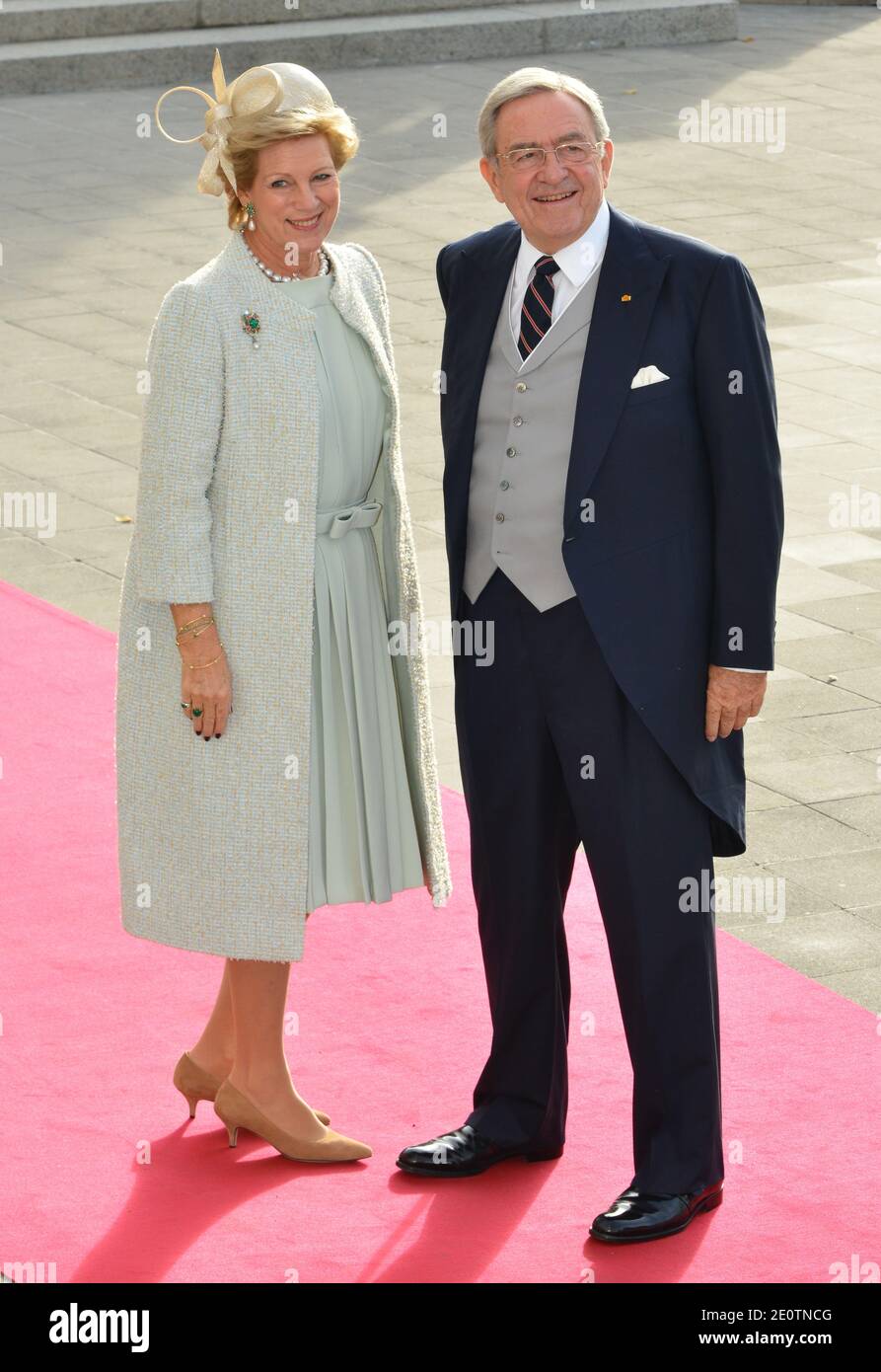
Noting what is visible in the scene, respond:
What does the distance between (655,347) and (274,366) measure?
2.36 feet

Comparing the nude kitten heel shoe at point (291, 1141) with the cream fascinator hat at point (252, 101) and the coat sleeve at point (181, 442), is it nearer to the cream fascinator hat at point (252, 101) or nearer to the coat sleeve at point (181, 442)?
the coat sleeve at point (181, 442)

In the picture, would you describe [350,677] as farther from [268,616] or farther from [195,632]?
[195,632]

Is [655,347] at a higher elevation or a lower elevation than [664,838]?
higher

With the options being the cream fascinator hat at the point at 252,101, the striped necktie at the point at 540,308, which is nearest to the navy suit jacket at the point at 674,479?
the striped necktie at the point at 540,308

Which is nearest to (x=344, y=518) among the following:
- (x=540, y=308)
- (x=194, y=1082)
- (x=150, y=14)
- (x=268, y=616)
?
(x=268, y=616)

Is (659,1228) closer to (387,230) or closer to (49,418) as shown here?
(49,418)

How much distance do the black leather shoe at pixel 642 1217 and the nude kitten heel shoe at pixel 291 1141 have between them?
569 millimetres

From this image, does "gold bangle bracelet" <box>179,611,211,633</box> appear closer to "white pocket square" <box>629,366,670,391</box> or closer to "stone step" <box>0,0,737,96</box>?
"white pocket square" <box>629,366,670,391</box>

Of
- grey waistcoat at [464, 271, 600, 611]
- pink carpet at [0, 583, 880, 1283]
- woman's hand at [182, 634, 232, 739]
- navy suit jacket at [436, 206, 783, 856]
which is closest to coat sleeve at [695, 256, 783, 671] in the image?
navy suit jacket at [436, 206, 783, 856]

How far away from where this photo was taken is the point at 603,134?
408 cm

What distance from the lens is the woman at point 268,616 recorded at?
13.5 feet
